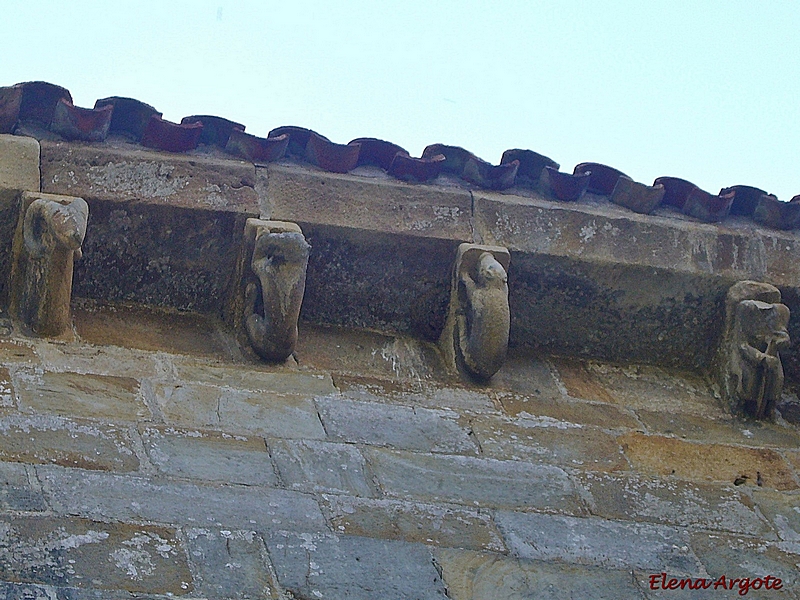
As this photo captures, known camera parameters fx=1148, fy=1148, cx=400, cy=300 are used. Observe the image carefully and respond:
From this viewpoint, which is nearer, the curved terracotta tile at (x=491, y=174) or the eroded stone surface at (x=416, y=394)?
the eroded stone surface at (x=416, y=394)

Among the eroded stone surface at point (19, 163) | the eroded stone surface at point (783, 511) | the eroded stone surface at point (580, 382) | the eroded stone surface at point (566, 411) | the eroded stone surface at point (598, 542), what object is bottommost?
the eroded stone surface at point (598, 542)

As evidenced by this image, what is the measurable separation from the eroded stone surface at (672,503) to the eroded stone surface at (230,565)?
3.39 feet

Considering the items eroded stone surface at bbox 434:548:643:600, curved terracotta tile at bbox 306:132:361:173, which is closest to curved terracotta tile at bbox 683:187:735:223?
curved terracotta tile at bbox 306:132:361:173

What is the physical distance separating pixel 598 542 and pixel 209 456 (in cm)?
106

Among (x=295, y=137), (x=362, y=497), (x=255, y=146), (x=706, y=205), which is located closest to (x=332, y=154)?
(x=295, y=137)

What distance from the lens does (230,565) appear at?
259 centimetres

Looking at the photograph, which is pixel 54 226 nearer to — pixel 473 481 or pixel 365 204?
pixel 365 204

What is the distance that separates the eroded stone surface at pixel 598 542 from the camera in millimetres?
2955

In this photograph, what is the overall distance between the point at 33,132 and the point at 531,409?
→ 197 cm

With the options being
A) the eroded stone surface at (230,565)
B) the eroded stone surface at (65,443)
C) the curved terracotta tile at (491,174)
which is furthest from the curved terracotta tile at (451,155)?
the eroded stone surface at (230,565)

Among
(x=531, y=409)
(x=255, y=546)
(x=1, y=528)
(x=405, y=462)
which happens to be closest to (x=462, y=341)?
(x=531, y=409)

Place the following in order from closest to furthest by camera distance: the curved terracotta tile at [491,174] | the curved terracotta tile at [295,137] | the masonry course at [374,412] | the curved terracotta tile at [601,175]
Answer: the masonry course at [374,412] → the curved terracotta tile at [295,137] → the curved terracotta tile at [491,174] → the curved terracotta tile at [601,175]

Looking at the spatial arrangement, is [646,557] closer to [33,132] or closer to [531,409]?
[531,409]

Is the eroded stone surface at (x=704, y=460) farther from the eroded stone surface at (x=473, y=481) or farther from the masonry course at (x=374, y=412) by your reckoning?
the eroded stone surface at (x=473, y=481)
